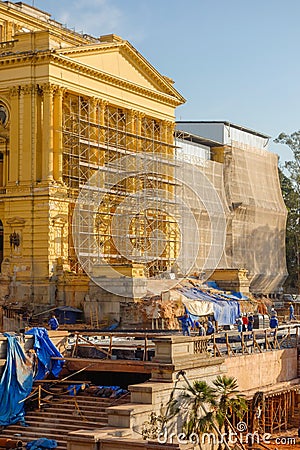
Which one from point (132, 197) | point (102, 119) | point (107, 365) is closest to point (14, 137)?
point (102, 119)

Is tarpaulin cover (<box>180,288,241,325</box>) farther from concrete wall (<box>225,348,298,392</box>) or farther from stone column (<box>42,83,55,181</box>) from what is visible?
concrete wall (<box>225,348,298,392</box>)

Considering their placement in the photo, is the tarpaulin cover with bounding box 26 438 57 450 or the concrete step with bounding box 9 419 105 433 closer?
the tarpaulin cover with bounding box 26 438 57 450

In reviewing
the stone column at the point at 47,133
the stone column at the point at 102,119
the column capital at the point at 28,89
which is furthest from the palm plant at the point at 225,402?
the stone column at the point at 102,119

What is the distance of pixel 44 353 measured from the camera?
27.3 meters

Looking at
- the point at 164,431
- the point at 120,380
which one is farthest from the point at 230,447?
the point at 120,380

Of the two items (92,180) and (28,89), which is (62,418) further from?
(28,89)

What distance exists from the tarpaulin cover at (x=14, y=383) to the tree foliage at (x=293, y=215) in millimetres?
56442

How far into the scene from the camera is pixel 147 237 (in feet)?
179

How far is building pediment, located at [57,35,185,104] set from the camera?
53562 millimetres

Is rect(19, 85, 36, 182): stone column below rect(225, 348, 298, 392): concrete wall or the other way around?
the other way around

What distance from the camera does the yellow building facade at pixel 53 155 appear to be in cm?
5006

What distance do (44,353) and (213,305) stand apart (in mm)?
20160

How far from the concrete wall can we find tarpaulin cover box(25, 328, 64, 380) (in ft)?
18.2

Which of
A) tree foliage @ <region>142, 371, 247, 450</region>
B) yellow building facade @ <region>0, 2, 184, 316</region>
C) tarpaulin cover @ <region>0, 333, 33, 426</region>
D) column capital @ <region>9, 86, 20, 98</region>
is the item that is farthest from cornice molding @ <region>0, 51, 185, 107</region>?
tree foliage @ <region>142, 371, 247, 450</region>
